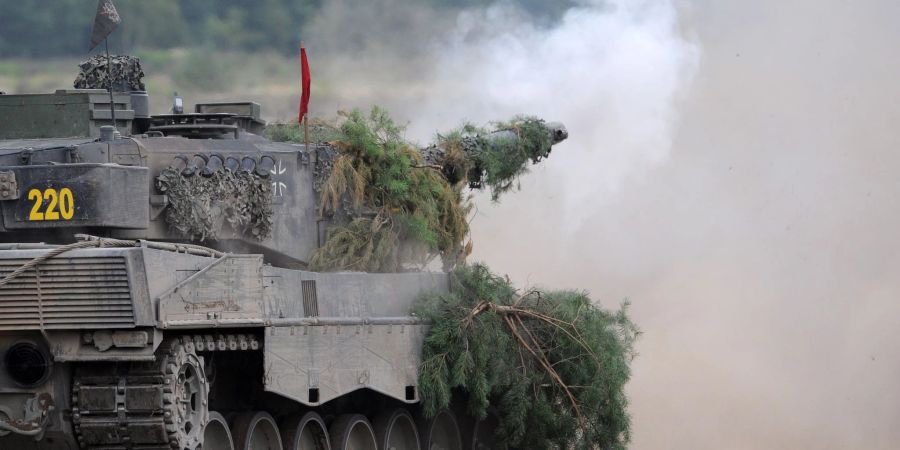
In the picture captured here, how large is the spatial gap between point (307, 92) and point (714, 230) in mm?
10905

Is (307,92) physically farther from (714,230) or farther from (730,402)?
(714,230)

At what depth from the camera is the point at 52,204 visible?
15.0 meters

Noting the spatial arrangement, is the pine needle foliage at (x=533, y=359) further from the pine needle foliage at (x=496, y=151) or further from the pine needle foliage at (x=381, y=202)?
the pine needle foliage at (x=496, y=151)

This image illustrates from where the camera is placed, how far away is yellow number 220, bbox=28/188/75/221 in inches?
589

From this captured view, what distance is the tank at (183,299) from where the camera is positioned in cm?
1347

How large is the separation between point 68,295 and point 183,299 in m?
0.88

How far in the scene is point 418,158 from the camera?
19859 millimetres

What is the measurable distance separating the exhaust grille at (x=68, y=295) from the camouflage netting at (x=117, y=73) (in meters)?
4.93

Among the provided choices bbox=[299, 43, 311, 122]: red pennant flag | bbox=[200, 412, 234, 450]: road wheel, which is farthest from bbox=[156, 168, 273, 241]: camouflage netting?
bbox=[200, 412, 234, 450]: road wheel

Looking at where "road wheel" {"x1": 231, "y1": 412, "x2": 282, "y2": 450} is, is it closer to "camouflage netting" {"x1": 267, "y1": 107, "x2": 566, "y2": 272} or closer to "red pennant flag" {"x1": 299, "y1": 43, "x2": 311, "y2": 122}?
"camouflage netting" {"x1": 267, "y1": 107, "x2": 566, "y2": 272}

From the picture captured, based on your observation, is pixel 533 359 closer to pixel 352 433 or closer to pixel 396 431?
pixel 396 431

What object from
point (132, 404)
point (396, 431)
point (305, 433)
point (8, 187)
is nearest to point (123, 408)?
point (132, 404)

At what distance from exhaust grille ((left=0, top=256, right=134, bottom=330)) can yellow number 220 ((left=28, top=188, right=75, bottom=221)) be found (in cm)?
153

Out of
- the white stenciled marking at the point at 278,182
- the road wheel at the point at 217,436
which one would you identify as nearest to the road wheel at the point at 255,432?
the road wheel at the point at 217,436
